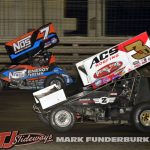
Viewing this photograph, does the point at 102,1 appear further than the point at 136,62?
Yes

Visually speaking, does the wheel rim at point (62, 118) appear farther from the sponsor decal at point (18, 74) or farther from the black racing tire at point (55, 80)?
the sponsor decal at point (18, 74)

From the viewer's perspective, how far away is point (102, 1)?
18.5 m

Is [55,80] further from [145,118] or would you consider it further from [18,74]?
[145,118]

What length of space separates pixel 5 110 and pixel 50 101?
8.76 feet

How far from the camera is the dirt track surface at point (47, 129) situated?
28.4 ft

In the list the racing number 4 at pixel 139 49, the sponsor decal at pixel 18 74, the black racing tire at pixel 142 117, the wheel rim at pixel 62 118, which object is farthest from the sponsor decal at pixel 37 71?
the black racing tire at pixel 142 117

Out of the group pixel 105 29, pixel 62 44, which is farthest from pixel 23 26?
pixel 105 29

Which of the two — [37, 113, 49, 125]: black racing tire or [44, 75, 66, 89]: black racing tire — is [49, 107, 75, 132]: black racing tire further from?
[44, 75, 66, 89]: black racing tire

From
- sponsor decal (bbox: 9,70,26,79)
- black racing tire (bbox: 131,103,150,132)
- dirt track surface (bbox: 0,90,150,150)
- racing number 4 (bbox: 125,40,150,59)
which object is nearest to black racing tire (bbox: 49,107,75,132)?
dirt track surface (bbox: 0,90,150,150)

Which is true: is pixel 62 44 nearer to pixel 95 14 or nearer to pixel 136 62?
pixel 95 14

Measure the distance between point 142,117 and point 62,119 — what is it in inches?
55.7

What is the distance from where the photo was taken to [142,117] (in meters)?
9.58

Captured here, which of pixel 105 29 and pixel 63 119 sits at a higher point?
pixel 105 29

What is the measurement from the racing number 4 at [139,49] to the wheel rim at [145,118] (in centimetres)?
99
